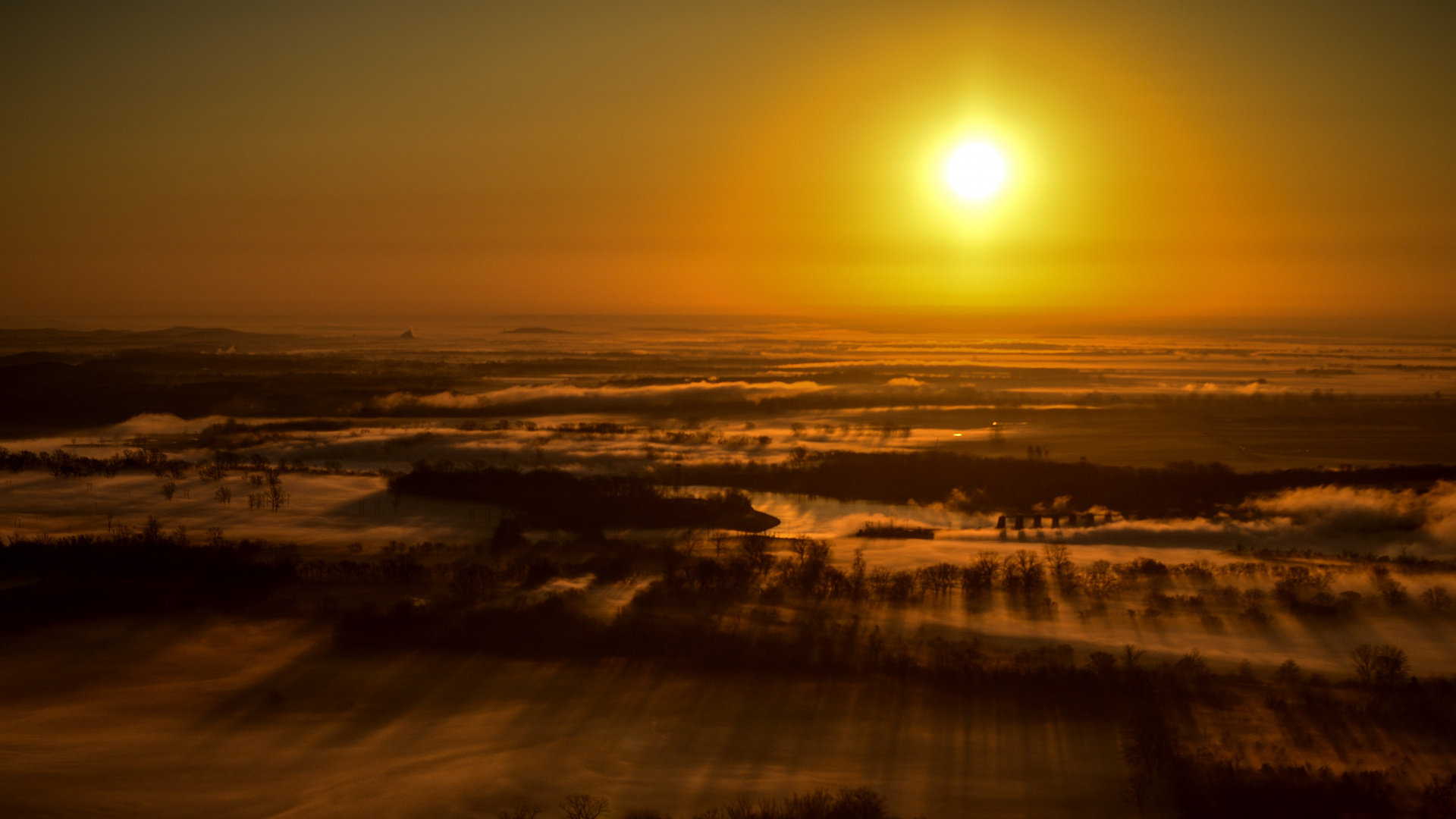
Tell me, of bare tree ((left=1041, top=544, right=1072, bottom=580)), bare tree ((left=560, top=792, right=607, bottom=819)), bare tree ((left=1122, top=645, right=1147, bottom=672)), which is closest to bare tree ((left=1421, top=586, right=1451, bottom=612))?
bare tree ((left=1041, top=544, right=1072, bottom=580))

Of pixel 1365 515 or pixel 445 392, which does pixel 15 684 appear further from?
pixel 445 392

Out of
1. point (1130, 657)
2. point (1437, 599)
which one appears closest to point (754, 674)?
point (1130, 657)

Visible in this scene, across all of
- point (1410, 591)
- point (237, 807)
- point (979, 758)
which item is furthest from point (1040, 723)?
point (1410, 591)

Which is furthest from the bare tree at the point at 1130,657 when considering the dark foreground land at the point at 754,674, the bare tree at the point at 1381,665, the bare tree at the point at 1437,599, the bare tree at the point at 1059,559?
the bare tree at the point at 1437,599

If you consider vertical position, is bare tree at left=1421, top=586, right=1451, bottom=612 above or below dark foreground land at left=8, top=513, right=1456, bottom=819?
below

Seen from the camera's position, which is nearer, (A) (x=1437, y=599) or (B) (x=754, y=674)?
(B) (x=754, y=674)

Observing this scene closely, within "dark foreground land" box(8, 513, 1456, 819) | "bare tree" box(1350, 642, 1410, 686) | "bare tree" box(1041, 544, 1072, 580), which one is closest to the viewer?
"dark foreground land" box(8, 513, 1456, 819)

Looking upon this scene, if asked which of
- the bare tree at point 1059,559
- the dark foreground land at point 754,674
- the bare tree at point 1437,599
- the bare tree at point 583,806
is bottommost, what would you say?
the bare tree at point 1059,559

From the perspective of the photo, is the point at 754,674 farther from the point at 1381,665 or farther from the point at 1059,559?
the point at 1059,559

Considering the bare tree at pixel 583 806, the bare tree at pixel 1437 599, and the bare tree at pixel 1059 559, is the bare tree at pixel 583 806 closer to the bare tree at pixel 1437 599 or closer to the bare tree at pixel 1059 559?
the bare tree at pixel 1059 559

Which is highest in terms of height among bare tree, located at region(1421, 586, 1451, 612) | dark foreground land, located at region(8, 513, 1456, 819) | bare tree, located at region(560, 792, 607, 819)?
bare tree, located at region(560, 792, 607, 819)

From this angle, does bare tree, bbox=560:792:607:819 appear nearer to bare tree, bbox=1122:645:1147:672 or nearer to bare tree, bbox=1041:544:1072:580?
bare tree, bbox=1122:645:1147:672

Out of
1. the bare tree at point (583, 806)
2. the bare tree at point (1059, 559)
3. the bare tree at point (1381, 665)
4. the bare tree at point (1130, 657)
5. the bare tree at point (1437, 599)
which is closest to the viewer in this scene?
the bare tree at point (583, 806)
